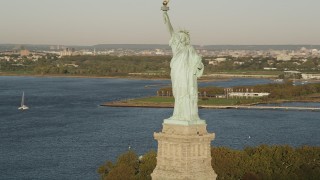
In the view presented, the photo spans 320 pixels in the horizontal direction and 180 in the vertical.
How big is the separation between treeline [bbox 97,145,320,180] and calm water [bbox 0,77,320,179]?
9443 millimetres

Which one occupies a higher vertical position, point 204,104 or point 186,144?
point 186,144

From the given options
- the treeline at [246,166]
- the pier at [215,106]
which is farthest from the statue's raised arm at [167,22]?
the pier at [215,106]

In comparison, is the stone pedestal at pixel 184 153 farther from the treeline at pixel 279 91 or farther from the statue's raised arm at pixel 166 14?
the treeline at pixel 279 91

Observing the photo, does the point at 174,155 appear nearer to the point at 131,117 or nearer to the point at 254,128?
the point at 254,128

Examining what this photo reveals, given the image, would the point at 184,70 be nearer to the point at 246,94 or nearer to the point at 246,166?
the point at 246,166

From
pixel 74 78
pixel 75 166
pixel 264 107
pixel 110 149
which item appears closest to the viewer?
pixel 75 166

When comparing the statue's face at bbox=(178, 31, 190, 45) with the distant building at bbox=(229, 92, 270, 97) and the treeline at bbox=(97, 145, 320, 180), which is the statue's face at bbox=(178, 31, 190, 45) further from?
the distant building at bbox=(229, 92, 270, 97)

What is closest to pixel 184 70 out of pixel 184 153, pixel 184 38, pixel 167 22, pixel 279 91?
pixel 184 38

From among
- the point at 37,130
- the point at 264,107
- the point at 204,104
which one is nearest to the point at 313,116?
the point at 264,107

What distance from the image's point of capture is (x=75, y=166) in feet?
135

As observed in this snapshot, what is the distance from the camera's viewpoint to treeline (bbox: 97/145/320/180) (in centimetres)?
2725

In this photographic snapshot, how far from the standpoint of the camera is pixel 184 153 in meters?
14.1

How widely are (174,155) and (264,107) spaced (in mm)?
74102

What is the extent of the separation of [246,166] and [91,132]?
107 feet
